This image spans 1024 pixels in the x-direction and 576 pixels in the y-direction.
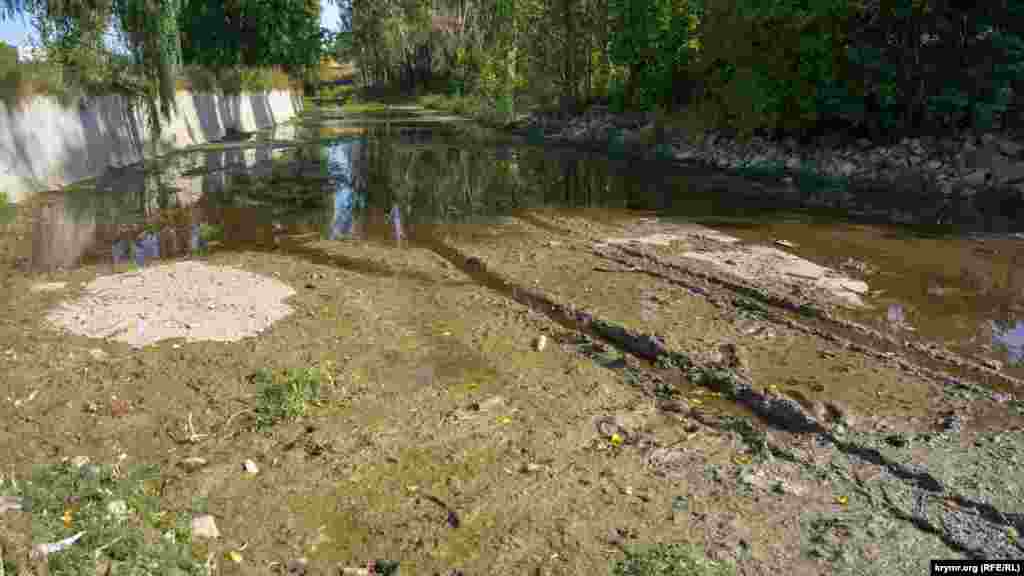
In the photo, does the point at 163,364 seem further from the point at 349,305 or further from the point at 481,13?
the point at 481,13

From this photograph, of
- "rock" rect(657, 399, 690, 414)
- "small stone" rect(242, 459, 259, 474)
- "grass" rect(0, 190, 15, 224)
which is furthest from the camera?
"grass" rect(0, 190, 15, 224)

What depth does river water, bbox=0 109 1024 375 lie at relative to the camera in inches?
319

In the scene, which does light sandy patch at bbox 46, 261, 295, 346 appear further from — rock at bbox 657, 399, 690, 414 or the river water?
rock at bbox 657, 399, 690, 414

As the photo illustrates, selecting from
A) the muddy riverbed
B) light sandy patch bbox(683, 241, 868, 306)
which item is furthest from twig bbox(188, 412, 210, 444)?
light sandy patch bbox(683, 241, 868, 306)

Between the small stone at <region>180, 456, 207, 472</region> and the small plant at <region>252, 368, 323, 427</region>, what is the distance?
529mm

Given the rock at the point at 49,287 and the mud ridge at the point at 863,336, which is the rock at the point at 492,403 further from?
the rock at the point at 49,287

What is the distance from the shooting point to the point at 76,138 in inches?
672

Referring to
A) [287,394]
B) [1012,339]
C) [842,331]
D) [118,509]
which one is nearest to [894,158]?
[1012,339]

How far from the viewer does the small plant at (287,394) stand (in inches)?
203

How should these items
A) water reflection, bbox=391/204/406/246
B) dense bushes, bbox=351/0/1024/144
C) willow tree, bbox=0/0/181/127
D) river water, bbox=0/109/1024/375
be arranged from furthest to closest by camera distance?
1. willow tree, bbox=0/0/181/127
2. dense bushes, bbox=351/0/1024/144
3. water reflection, bbox=391/204/406/246
4. river water, bbox=0/109/1024/375

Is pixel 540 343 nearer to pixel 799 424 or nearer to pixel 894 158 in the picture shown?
pixel 799 424

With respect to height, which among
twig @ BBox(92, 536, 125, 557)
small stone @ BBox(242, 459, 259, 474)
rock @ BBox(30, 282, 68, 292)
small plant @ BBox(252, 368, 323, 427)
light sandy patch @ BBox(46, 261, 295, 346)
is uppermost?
twig @ BBox(92, 536, 125, 557)

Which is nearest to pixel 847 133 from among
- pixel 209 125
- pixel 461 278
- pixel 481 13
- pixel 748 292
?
pixel 748 292

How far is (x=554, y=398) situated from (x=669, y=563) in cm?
207
